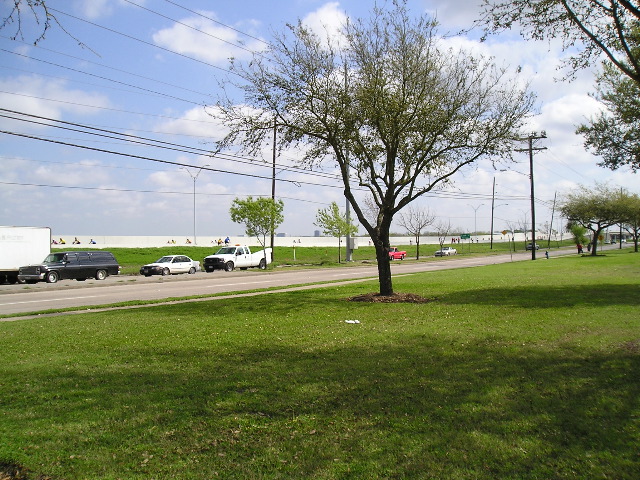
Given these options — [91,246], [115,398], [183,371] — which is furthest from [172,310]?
[91,246]

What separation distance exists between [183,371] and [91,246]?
→ 60367mm

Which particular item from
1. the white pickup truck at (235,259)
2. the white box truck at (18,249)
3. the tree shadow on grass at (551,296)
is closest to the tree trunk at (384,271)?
the tree shadow on grass at (551,296)

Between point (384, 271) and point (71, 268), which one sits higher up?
point (384, 271)

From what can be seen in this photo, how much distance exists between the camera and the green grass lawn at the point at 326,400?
4.21 meters

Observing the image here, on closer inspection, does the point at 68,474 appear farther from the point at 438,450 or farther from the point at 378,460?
the point at 438,450

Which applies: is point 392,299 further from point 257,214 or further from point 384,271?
point 257,214

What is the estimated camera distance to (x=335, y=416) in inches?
206

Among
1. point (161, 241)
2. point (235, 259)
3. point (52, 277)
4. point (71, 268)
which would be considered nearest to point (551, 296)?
point (52, 277)

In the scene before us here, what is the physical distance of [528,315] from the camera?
1197cm

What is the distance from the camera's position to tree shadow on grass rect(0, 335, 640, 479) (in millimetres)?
4176

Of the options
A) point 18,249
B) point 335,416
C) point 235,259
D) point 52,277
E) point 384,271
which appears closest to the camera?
point 335,416

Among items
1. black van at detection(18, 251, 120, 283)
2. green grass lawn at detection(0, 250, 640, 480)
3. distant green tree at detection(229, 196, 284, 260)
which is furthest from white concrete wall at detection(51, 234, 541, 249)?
green grass lawn at detection(0, 250, 640, 480)

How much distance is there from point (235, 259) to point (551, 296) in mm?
30405

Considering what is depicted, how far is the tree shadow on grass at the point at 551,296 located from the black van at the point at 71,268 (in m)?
23.2
